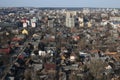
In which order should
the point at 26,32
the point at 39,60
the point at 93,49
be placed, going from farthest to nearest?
the point at 26,32
the point at 93,49
the point at 39,60

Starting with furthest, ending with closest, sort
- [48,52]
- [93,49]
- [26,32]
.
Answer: [26,32], [93,49], [48,52]

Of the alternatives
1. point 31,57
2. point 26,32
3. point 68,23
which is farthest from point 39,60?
point 68,23

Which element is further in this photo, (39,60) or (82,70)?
(39,60)

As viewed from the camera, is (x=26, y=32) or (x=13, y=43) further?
(x=26, y=32)

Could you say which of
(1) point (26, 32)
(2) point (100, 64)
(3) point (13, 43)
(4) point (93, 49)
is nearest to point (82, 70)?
(2) point (100, 64)

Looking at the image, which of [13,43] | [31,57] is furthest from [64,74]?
[13,43]

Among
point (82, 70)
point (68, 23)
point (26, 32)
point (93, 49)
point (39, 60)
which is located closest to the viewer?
point (82, 70)

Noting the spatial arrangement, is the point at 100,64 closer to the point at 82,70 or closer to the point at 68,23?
the point at 82,70

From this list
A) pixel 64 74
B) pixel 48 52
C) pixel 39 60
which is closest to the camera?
pixel 64 74

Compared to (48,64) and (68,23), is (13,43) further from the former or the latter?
(68,23)
